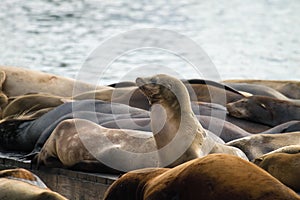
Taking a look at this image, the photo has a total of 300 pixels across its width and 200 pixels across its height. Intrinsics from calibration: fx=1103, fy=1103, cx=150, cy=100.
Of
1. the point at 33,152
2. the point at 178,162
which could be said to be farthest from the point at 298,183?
the point at 33,152

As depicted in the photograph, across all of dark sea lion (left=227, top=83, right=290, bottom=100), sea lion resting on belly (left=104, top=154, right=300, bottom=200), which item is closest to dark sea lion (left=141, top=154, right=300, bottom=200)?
sea lion resting on belly (left=104, top=154, right=300, bottom=200)

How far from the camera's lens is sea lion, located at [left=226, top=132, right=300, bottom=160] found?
263 inches

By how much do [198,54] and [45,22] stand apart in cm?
827

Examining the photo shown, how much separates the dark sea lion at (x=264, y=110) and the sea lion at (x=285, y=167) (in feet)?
7.25

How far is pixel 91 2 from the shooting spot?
34.7 metres

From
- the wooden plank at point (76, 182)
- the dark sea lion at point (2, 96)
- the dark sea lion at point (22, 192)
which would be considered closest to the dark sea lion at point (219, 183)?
the dark sea lion at point (22, 192)

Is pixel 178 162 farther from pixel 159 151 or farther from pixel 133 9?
pixel 133 9

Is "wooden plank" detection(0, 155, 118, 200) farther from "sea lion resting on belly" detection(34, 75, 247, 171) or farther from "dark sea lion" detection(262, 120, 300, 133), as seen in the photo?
"dark sea lion" detection(262, 120, 300, 133)

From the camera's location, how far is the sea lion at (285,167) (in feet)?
18.5

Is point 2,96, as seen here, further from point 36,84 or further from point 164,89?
point 164,89

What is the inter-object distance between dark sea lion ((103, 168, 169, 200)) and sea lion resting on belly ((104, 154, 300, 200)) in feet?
0.23

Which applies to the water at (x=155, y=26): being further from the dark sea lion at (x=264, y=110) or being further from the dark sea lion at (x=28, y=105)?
the dark sea lion at (x=28, y=105)

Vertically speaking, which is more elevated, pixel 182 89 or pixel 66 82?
pixel 182 89

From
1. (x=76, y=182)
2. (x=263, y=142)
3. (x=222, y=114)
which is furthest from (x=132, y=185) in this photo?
(x=222, y=114)
